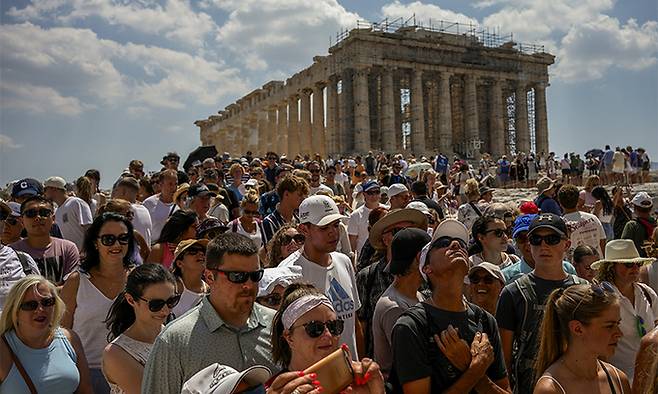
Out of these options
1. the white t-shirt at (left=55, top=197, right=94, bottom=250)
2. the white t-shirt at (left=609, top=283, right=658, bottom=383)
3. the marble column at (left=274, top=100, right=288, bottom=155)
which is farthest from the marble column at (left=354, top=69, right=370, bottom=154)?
the white t-shirt at (left=609, top=283, right=658, bottom=383)

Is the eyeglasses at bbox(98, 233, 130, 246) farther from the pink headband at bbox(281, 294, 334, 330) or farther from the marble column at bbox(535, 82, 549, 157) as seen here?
the marble column at bbox(535, 82, 549, 157)

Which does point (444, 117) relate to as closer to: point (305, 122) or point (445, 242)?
point (305, 122)

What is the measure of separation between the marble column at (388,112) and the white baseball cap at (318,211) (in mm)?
40634

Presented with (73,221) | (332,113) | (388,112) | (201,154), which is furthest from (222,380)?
(332,113)

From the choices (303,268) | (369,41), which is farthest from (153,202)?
(369,41)

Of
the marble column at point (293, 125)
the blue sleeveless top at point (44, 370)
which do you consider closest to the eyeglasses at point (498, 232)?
the blue sleeveless top at point (44, 370)

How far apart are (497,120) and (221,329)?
51.8 m

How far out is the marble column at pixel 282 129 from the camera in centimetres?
5688

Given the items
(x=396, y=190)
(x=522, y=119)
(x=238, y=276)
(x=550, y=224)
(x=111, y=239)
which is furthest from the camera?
(x=522, y=119)

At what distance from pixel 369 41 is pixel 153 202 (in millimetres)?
37422

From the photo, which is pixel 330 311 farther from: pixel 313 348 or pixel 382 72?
pixel 382 72

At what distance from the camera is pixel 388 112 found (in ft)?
153

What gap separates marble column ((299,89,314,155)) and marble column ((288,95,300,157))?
0.78 meters

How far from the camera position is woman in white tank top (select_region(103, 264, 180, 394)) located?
4.13 m
